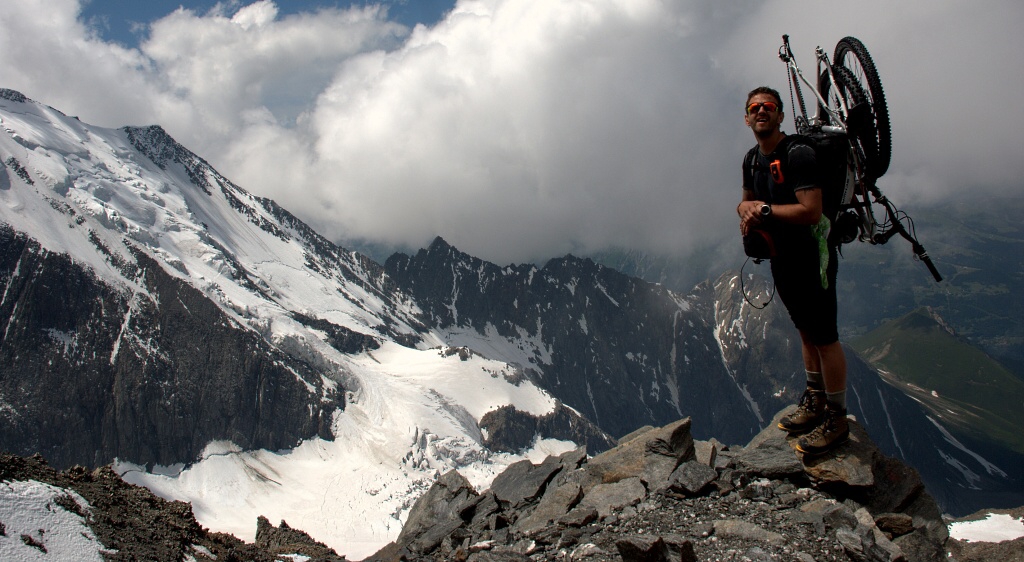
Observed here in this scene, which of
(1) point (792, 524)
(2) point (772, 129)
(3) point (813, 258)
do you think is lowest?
(1) point (792, 524)

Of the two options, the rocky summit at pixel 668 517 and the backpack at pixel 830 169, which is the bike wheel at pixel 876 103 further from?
the rocky summit at pixel 668 517

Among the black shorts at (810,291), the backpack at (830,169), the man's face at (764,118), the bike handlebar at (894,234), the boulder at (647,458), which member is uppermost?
the man's face at (764,118)

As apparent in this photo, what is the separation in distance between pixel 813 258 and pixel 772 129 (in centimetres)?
221

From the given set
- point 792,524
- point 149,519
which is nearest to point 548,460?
point 792,524

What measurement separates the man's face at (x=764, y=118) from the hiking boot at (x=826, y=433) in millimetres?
5254

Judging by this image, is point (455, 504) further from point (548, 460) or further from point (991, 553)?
point (991, 553)

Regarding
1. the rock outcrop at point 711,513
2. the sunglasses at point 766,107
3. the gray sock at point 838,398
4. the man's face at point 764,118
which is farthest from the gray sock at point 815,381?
the sunglasses at point 766,107

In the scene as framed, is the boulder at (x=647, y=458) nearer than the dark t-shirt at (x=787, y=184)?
→ No

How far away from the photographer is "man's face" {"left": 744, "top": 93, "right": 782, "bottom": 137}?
9531mm

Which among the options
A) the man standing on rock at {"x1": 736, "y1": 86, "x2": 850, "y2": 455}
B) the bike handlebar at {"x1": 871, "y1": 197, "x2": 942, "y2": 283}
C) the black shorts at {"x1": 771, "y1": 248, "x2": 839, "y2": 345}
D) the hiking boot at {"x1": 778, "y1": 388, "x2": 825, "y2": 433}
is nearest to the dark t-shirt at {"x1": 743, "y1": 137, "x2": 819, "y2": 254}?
the man standing on rock at {"x1": 736, "y1": 86, "x2": 850, "y2": 455}

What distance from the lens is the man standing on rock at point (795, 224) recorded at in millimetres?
8875

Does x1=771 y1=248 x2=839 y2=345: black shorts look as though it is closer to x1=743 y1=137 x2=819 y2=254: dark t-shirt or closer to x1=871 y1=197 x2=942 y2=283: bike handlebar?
x1=743 y1=137 x2=819 y2=254: dark t-shirt

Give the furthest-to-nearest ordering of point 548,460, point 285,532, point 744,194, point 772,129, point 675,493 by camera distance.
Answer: point 548,460, point 285,532, point 675,493, point 744,194, point 772,129

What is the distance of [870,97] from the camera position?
10141mm
